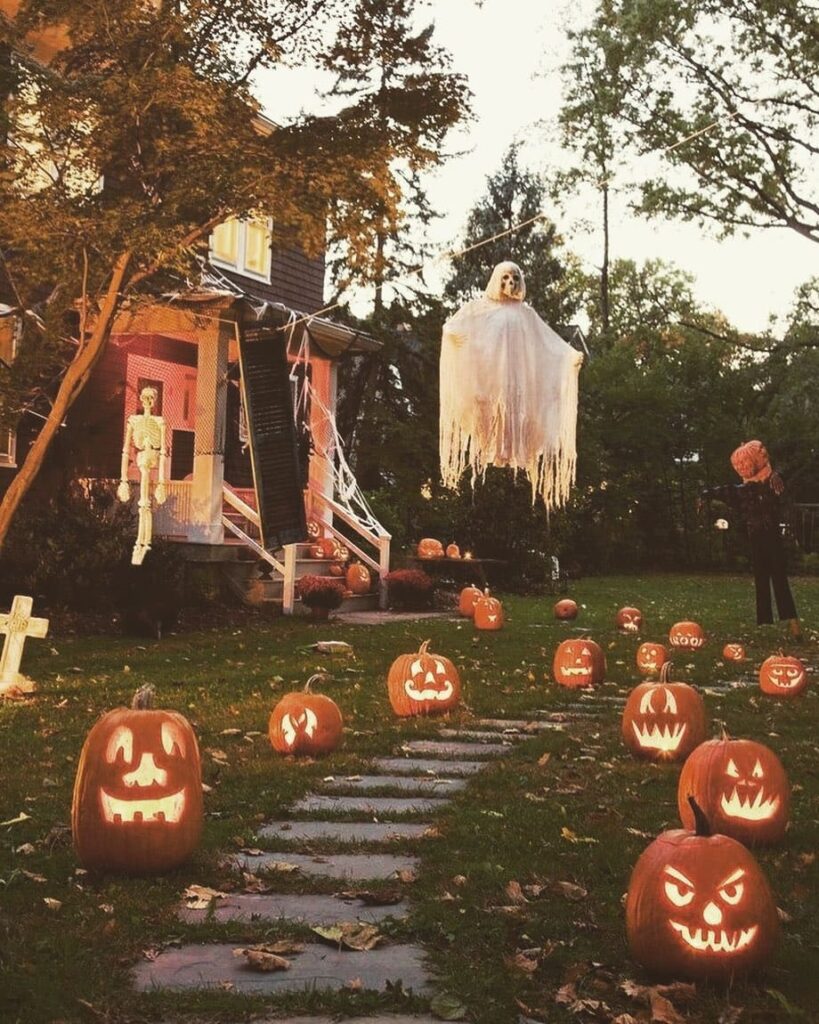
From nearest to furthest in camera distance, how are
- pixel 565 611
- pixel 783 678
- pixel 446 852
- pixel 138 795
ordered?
pixel 138 795, pixel 446 852, pixel 783 678, pixel 565 611

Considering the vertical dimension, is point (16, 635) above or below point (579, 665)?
above

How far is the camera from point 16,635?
792 cm

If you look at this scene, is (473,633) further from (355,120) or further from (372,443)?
(372,443)

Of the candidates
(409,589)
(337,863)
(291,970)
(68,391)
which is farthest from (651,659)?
(409,589)

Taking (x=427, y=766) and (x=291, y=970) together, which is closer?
(x=291, y=970)

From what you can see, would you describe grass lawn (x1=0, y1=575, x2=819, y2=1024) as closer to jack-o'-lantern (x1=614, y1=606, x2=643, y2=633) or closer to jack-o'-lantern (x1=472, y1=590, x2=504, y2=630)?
jack-o'-lantern (x1=472, y1=590, x2=504, y2=630)

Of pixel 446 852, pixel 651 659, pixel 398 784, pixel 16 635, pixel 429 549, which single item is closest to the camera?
pixel 446 852

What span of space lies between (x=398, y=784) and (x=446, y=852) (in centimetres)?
120

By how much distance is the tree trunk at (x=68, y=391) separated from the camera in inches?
372

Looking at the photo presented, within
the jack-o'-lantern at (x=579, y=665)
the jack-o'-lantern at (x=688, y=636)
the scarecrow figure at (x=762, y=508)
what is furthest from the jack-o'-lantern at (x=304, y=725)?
the scarecrow figure at (x=762, y=508)

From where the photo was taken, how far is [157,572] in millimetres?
12312

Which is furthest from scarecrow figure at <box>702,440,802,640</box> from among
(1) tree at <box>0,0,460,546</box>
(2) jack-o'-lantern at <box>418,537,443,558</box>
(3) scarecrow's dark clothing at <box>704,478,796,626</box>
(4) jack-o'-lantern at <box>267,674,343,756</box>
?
(2) jack-o'-lantern at <box>418,537,443,558</box>

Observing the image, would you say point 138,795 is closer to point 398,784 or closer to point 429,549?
point 398,784

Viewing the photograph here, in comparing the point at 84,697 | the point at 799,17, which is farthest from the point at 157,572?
the point at 799,17
